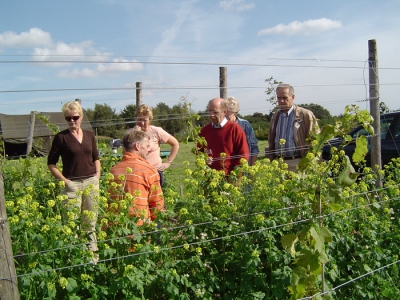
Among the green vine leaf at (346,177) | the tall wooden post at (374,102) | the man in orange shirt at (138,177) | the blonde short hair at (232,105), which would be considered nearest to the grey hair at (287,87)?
the blonde short hair at (232,105)

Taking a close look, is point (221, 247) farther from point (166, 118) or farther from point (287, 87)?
point (166, 118)

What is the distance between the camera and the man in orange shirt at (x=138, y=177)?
10.3ft

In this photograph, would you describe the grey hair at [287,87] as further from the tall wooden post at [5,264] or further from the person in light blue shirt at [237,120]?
the tall wooden post at [5,264]

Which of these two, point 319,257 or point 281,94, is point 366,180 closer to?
point 281,94

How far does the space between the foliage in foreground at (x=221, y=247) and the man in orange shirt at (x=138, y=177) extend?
0.63 feet

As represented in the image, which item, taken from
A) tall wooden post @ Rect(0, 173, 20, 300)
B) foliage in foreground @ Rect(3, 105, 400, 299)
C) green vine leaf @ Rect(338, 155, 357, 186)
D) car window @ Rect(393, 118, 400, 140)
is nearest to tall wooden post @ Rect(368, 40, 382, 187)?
car window @ Rect(393, 118, 400, 140)

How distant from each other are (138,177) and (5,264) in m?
1.28

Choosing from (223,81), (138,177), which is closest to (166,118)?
(223,81)

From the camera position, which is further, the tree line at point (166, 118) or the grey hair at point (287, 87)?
the tree line at point (166, 118)

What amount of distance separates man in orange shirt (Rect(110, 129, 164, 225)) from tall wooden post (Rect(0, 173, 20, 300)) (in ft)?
3.11

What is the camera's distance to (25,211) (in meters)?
2.64

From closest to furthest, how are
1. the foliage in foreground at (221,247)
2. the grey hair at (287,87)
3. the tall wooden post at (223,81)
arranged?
1. the foliage in foreground at (221,247)
2. the grey hair at (287,87)
3. the tall wooden post at (223,81)

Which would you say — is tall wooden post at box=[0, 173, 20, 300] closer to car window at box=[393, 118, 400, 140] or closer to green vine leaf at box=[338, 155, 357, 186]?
green vine leaf at box=[338, 155, 357, 186]

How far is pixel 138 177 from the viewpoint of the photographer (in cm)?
326
